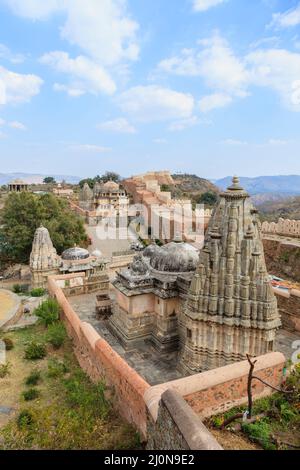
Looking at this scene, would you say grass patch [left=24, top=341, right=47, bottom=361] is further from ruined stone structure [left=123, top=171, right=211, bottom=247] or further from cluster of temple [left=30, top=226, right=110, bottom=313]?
ruined stone structure [left=123, top=171, right=211, bottom=247]

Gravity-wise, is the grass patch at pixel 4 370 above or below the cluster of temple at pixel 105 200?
below

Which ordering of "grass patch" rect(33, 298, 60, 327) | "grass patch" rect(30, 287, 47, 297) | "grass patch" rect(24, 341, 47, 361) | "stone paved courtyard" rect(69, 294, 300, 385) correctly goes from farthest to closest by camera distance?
"grass patch" rect(30, 287, 47, 297)
"grass patch" rect(33, 298, 60, 327)
"grass patch" rect(24, 341, 47, 361)
"stone paved courtyard" rect(69, 294, 300, 385)

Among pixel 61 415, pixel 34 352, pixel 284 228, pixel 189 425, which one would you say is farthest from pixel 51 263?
pixel 284 228

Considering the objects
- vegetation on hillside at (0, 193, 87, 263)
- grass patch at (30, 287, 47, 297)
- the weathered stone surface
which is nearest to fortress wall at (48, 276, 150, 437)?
the weathered stone surface

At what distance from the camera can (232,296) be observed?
928 cm

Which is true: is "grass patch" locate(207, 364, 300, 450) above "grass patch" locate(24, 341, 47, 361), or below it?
above

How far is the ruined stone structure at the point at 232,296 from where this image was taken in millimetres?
9086

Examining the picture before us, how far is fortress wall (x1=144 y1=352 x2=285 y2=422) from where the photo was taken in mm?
5953

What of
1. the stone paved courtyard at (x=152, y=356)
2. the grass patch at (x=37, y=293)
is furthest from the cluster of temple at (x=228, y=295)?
the grass patch at (x=37, y=293)

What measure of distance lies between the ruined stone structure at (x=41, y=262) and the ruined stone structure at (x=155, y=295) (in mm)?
9742

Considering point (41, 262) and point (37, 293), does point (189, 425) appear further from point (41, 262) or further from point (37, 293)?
point (41, 262)

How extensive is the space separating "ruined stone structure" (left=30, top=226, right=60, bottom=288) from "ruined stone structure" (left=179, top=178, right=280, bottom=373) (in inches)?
524

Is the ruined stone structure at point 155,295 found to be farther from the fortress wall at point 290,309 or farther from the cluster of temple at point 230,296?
the fortress wall at point 290,309

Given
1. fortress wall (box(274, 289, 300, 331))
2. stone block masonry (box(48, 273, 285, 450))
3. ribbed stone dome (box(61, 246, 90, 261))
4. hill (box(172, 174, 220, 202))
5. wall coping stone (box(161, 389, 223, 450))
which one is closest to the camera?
wall coping stone (box(161, 389, 223, 450))
